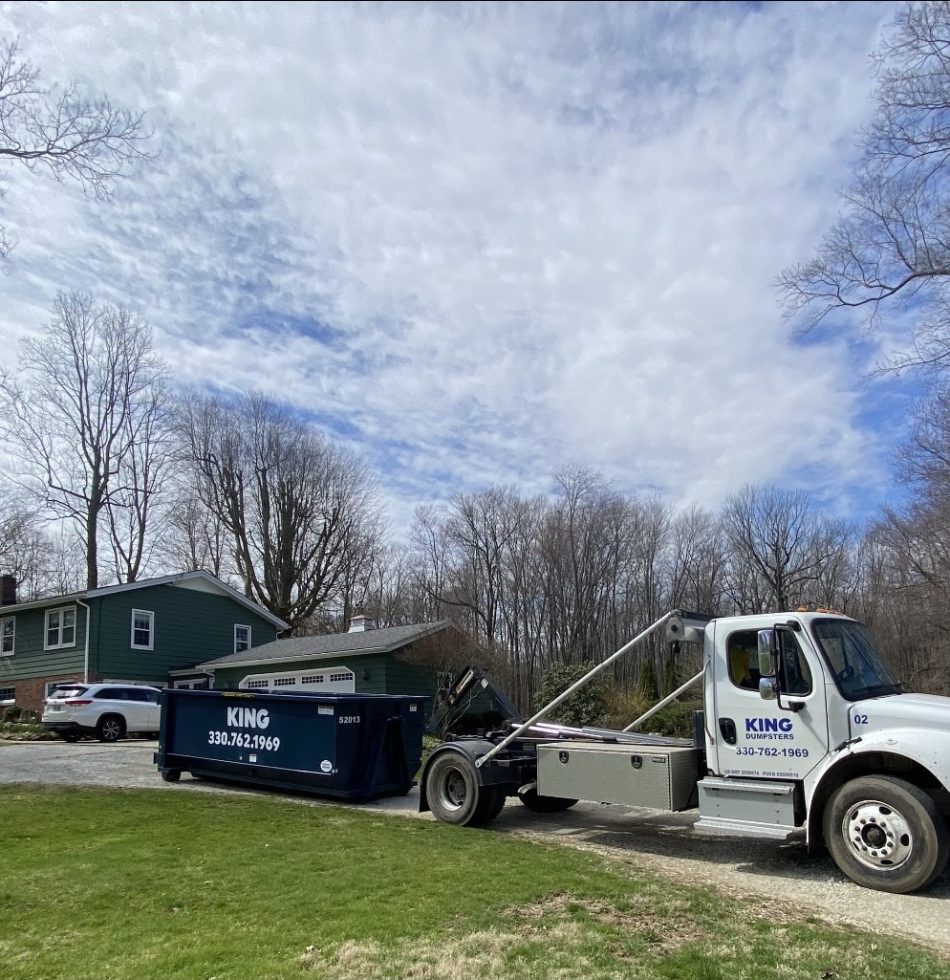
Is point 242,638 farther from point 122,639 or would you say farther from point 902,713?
point 902,713

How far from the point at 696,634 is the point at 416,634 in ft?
61.0

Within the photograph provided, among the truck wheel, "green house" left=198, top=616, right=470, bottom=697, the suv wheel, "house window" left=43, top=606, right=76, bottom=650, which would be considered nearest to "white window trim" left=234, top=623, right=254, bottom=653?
"green house" left=198, top=616, right=470, bottom=697

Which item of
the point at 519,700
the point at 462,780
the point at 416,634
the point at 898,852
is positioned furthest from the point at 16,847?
the point at 519,700

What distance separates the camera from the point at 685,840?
9.54 meters

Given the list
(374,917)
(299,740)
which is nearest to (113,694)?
(299,740)

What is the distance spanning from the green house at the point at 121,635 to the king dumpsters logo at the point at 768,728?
25.9m

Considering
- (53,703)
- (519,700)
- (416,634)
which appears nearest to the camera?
(53,703)

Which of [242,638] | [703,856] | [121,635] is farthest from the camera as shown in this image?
[242,638]

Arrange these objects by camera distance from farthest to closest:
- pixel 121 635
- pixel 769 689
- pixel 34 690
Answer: pixel 34 690 < pixel 121 635 < pixel 769 689

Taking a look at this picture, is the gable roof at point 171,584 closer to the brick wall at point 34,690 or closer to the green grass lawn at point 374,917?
the brick wall at point 34,690

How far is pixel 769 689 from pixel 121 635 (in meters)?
26.7

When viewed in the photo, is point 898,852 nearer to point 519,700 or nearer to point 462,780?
point 462,780

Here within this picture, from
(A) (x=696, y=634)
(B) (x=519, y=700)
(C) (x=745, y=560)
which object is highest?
(C) (x=745, y=560)

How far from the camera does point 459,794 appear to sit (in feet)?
34.2
